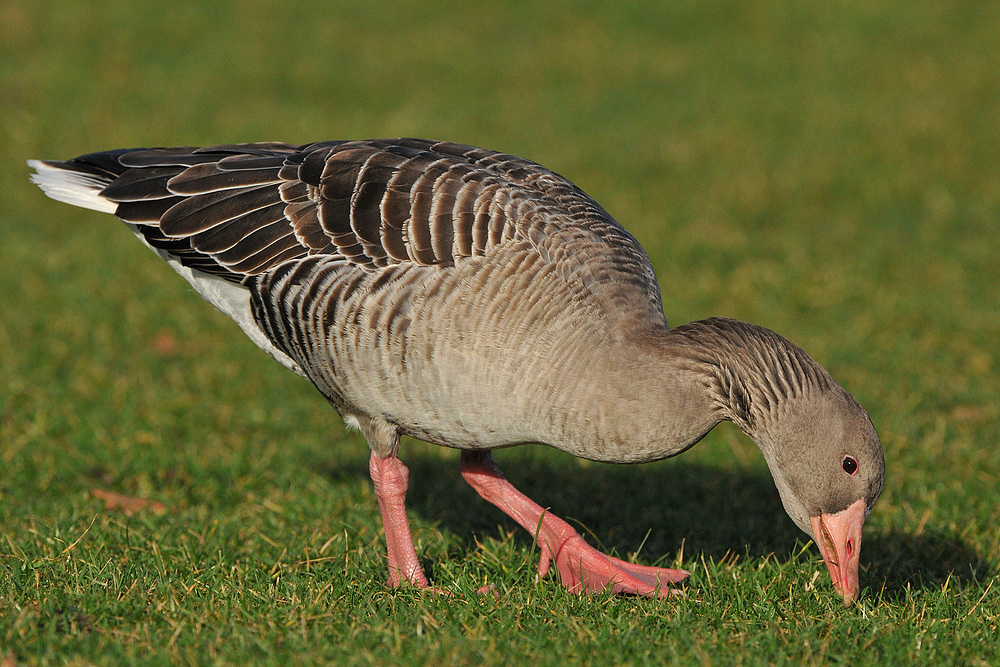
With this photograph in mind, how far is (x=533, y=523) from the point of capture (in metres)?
5.40

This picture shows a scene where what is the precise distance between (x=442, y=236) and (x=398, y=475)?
126 cm

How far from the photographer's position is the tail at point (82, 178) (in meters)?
5.79

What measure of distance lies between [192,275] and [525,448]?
2.65 metres

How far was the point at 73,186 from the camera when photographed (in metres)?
5.84

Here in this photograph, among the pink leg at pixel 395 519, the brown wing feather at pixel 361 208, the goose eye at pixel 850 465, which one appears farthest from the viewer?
the pink leg at pixel 395 519

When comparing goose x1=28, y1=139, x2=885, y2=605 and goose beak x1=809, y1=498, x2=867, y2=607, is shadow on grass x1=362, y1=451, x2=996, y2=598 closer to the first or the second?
goose beak x1=809, y1=498, x2=867, y2=607

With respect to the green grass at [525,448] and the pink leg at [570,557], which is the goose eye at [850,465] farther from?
the pink leg at [570,557]

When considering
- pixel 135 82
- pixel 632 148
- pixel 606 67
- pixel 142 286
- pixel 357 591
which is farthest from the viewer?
pixel 606 67

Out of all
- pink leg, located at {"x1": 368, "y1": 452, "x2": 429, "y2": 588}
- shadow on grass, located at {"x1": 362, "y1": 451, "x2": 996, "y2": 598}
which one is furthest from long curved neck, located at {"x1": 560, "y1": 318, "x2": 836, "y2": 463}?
pink leg, located at {"x1": 368, "y1": 452, "x2": 429, "y2": 588}

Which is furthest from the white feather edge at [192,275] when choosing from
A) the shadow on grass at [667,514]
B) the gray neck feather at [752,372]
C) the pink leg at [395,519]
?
the gray neck feather at [752,372]

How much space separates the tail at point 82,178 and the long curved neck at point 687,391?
9.85 ft

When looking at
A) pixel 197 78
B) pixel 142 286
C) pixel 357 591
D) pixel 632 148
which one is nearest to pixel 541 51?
pixel 632 148

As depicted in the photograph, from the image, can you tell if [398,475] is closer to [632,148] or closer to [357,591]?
[357,591]

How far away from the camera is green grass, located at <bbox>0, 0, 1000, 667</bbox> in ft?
14.2
